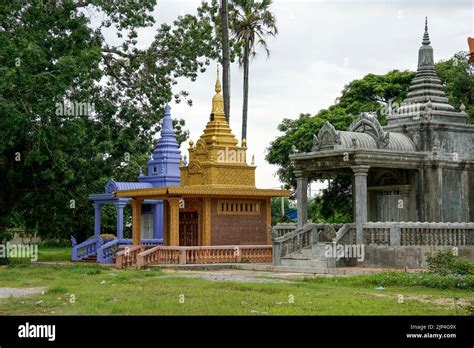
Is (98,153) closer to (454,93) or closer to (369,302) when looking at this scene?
(454,93)

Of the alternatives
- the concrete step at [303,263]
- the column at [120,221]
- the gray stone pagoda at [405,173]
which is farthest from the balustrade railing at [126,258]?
the concrete step at [303,263]

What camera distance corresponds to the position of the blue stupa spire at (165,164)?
37.1 metres

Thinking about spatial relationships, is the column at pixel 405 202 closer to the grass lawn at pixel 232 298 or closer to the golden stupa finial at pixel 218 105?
Answer: the grass lawn at pixel 232 298

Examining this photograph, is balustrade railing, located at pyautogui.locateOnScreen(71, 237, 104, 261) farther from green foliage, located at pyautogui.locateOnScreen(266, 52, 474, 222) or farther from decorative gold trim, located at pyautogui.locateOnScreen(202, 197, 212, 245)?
green foliage, located at pyautogui.locateOnScreen(266, 52, 474, 222)

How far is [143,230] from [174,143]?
4.37m

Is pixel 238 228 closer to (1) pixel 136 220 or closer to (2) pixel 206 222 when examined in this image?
(2) pixel 206 222

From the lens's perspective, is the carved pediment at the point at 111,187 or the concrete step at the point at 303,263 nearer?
the concrete step at the point at 303,263

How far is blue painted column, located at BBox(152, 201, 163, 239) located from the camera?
35.5 metres

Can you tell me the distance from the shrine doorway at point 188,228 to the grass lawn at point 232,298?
28.9ft

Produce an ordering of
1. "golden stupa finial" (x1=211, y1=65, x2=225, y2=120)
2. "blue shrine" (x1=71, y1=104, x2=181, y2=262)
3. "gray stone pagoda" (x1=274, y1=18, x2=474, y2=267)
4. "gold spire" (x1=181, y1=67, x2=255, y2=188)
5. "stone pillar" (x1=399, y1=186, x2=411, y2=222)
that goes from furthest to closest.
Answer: "blue shrine" (x1=71, y1=104, x2=181, y2=262) < "golden stupa finial" (x1=211, y1=65, x2=225, y2=120) < "gold spire" (x1=181, y1=67, x2=255, y2=188) < "stone pillar" (x1=399, y1=186, x2=411, y2=222) < "gray stone pagoda" (x1=274, y1=18, x2=474, y2=267)

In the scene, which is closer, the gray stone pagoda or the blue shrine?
the gray stone pagoda

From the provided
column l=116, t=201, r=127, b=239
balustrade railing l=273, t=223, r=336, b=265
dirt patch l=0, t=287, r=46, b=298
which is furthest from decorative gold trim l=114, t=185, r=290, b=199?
dirt patch l=0, t=287, r=46, b=298

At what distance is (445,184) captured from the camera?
29.3 meters

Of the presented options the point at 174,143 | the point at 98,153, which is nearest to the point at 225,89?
the point at 174,143
